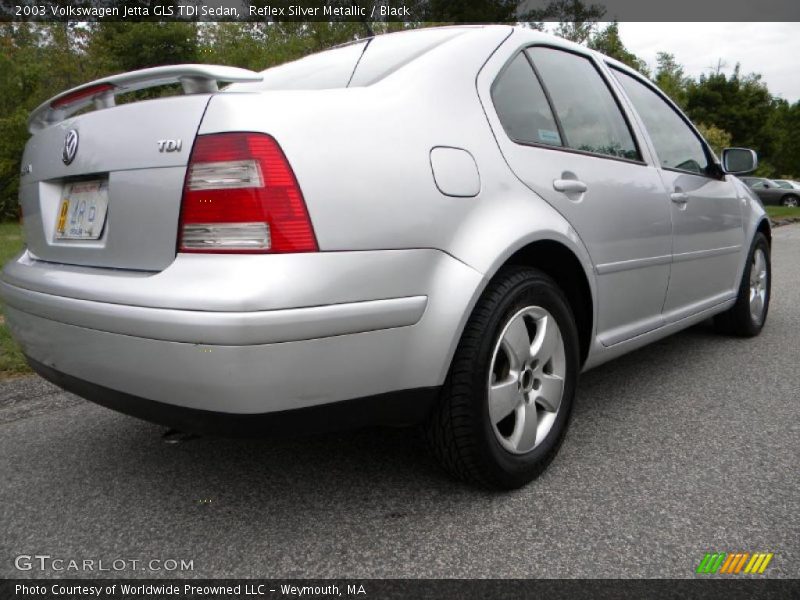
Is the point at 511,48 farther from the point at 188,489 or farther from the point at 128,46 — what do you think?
the point at 128,46

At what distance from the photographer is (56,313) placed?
1.82 meters

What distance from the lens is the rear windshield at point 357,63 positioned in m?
2.06

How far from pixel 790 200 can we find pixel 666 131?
1298 inches

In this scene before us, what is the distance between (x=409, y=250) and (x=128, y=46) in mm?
20723

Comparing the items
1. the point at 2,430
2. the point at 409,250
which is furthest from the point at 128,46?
the point at 409,250

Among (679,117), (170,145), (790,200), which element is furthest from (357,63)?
(790,200)

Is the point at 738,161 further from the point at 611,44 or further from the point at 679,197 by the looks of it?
the point at 611,44

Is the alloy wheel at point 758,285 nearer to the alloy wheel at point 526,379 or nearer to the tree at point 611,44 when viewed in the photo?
the alloy wheel at point 526,379

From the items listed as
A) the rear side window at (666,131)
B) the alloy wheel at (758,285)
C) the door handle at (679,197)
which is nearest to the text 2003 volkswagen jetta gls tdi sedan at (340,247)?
the door handle at (679,197)

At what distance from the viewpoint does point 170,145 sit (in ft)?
5.42

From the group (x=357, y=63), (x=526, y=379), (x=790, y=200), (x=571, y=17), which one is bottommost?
(x=790, y=200)

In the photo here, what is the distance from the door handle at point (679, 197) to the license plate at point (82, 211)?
7.76 feet

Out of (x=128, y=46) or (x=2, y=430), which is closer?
(x=2, y=430)

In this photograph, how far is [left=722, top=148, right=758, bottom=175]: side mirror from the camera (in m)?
3.87
